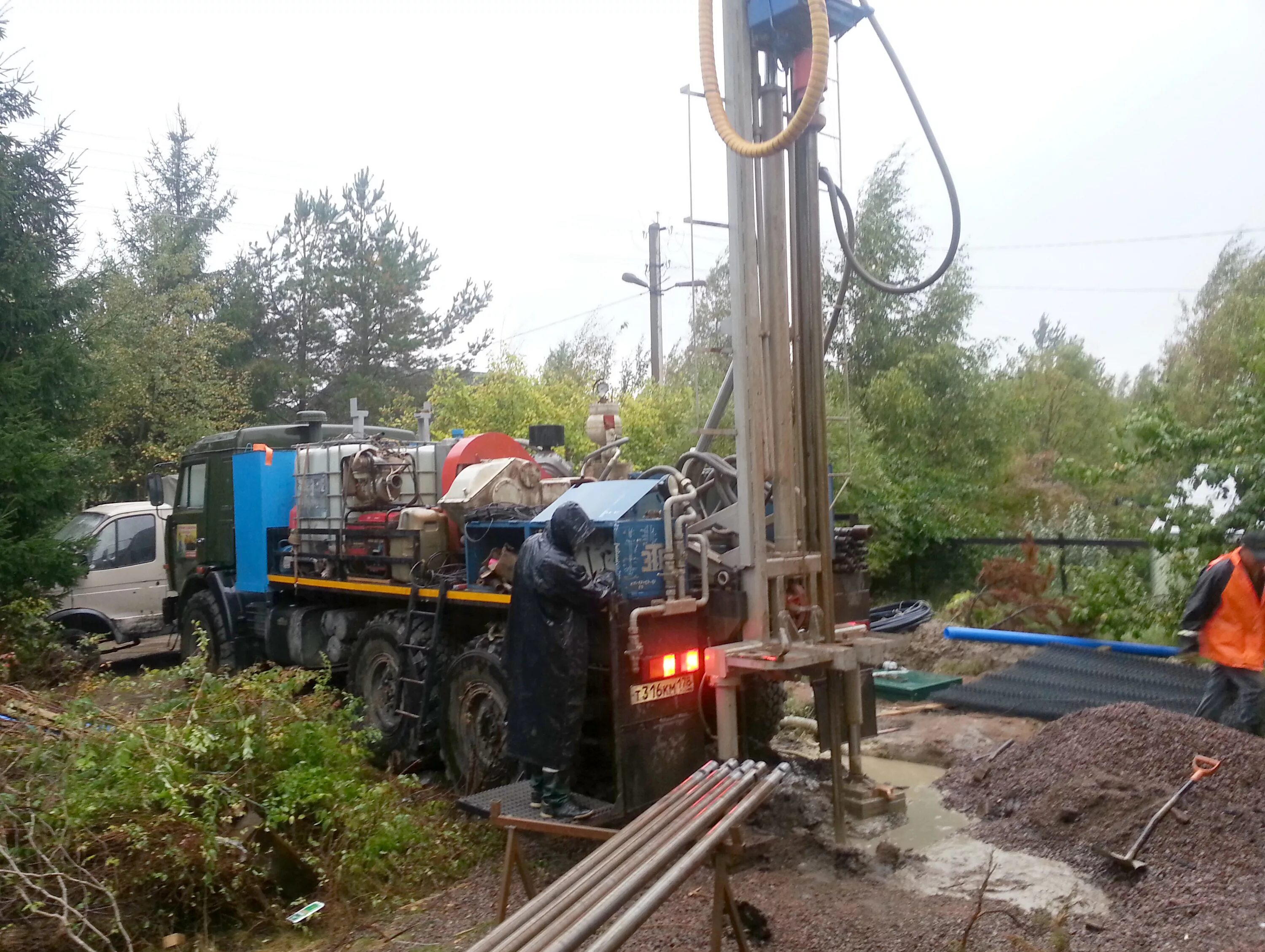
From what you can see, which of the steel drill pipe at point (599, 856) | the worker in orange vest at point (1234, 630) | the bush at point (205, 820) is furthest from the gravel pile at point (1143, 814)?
the bush at point (205, 820)

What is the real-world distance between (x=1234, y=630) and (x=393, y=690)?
5623 millimetres

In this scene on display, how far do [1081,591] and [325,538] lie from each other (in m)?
7.41

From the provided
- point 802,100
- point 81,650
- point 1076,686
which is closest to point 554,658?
point 802,100

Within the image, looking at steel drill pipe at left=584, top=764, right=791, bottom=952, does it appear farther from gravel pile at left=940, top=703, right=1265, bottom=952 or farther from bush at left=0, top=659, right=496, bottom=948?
bush at left=0, top=659, right=496, bottom=948

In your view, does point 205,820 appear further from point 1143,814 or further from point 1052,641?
point 1052,641

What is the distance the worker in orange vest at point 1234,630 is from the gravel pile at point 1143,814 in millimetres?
804

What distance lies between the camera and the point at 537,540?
5.39m

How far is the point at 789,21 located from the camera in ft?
17.6

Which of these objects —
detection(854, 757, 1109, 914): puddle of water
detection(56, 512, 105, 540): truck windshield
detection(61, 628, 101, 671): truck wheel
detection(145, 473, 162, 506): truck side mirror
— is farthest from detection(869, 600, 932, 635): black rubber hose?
detection(56, 512, 105, 540): truck windshield

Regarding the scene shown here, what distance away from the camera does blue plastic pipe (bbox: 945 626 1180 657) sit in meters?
9.09

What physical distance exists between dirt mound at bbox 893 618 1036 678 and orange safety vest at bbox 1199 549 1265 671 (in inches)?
109

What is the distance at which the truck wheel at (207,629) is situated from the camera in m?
9.80

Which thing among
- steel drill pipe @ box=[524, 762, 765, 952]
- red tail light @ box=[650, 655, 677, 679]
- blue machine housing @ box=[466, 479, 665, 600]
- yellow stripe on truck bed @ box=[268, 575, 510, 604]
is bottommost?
steel drill pipe @ box=[524, 762, 765, 952]

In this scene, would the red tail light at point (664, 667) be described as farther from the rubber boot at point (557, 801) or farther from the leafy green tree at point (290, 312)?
the leafy green tree at point (290, 312)
